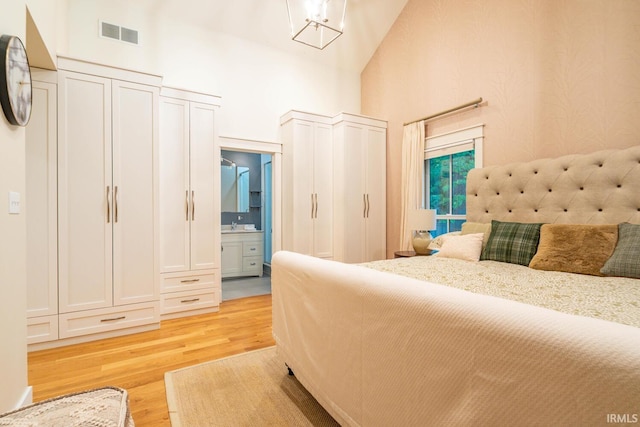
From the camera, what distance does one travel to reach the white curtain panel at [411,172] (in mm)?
3778

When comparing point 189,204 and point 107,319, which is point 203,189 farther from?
point 107,319

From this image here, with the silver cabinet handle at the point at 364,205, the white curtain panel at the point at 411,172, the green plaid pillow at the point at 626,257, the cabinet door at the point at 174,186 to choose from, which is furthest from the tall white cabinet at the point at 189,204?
the green plaid pillow at the point at 626,257

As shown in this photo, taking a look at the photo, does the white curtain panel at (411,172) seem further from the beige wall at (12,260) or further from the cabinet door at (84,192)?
the beige wall at (12,260)

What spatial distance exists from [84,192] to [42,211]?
0.31 metres

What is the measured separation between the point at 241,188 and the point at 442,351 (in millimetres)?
5210

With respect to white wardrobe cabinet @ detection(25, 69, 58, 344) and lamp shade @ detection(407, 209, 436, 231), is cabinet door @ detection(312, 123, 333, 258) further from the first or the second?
white wardrobe cabinet @ detection(25, 69, 58, 344)

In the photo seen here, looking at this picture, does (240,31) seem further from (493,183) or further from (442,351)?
(442,351)

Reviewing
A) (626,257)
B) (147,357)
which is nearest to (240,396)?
(147,357)

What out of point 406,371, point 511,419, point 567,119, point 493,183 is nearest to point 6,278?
point 406,371

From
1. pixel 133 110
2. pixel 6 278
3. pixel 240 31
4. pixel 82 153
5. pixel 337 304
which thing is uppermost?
pixel 240 31

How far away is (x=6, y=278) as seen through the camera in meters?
1.39

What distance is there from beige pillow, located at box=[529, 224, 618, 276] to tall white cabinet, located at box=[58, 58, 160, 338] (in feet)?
10.5

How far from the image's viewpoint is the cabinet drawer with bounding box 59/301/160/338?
250cm

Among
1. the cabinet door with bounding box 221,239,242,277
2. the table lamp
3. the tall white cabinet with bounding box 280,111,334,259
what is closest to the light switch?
the tall white cabinet with bounding box 280,111,334,259
